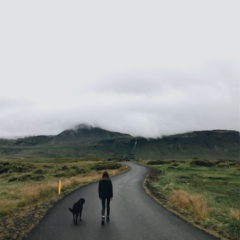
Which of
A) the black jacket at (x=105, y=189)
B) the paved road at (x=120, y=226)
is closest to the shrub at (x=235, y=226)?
the paved road at (x=120, y=226)

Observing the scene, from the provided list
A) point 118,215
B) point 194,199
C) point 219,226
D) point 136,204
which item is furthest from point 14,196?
point 219,226

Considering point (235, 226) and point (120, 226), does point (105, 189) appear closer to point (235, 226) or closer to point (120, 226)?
point (120, 226)

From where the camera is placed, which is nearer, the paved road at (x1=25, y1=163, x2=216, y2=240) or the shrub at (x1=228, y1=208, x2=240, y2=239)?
the paved road at (x1=25, y1=163, x2=216, y2=240)

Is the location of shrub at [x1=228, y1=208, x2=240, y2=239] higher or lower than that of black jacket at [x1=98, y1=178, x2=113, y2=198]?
lower

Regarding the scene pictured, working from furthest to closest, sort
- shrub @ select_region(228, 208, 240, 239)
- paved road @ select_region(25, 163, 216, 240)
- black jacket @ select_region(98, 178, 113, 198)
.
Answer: black jacket @ select_region(98, 178, 113, 198) < shrub @ select_region(228, 208, 240, 239) < paved road @ select_region(25, 163, 216, 240)

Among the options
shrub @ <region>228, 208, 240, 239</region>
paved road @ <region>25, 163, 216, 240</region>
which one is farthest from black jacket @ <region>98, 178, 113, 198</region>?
shrub @ <region>228, 208, 240, 239</region>

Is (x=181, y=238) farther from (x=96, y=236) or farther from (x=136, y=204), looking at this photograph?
(x=136, y=204)

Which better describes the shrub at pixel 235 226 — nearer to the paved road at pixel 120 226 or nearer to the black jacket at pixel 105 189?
the paved road at pixel 120 226

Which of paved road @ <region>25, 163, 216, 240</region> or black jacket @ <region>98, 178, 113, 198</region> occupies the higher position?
black jacket @ <region>98, 178, 113, 198</region>

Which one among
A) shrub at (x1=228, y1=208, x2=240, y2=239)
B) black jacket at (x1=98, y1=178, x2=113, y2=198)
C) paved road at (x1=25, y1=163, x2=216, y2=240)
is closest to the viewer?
paved road at (x1=25, y1=163, x2=216, y2=240)

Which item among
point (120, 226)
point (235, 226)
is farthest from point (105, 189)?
point (235, 226)

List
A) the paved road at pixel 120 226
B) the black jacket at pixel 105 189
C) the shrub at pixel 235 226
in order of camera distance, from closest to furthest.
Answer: the paved road at pixel 120 226 → the shrub at pixel 235 226 → the black jacket at pixel 105 189

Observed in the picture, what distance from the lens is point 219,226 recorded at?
14.7 meters

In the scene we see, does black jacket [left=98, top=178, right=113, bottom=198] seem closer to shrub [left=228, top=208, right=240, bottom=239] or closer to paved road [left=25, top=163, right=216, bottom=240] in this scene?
paved road [left=25, top=163, right=216, bottom=240]
